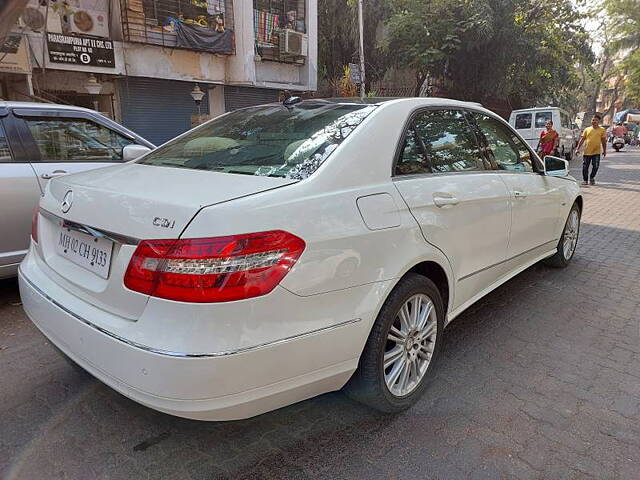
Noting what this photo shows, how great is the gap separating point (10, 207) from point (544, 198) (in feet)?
14.0

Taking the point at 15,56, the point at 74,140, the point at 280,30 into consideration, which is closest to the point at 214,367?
the point at 74,140

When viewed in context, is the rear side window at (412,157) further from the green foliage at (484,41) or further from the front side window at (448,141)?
the green foliage at (484,41)

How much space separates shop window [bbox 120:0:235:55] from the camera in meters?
12.6

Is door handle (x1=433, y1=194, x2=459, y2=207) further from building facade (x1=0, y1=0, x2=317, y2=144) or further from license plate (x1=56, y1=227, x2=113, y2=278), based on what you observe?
building facade (x1=0, y1=0, x2=317, y2=144)

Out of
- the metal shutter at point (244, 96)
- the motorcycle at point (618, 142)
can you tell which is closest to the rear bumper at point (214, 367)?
the metal shutter at point (244, 96)

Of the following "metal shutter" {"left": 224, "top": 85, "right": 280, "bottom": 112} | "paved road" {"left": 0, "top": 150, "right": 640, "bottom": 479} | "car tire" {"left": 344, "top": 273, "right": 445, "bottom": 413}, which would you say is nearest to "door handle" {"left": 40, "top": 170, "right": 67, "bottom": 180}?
"paved road" {"left": 0, "top": 150, "right": 640, "bottom": 479}

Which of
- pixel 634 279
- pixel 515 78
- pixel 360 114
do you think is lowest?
pixel 634 279

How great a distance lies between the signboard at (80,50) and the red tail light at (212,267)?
1164 cm

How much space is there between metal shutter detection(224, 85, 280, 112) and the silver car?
11843 mm

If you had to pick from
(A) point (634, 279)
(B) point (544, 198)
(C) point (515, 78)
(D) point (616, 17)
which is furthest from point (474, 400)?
(D) point (616, 17)

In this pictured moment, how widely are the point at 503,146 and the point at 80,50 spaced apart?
1125cm

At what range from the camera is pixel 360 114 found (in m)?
2.58

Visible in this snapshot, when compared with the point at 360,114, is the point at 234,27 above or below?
above

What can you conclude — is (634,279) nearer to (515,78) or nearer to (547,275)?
(547,275)
